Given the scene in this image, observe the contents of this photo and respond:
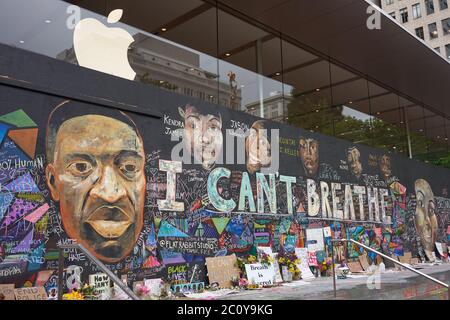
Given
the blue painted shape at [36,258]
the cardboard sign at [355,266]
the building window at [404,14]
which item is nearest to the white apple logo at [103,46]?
the blue painted shape at [36,258]

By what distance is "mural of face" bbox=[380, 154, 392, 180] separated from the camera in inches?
534

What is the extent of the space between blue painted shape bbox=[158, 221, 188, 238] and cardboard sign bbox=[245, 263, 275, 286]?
1.63 meters

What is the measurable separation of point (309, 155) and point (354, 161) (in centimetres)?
225

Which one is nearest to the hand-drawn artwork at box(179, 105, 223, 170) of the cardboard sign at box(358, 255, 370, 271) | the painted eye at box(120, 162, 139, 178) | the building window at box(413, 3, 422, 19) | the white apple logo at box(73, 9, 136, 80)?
the painted eye at box(120, 162, 139, 178)

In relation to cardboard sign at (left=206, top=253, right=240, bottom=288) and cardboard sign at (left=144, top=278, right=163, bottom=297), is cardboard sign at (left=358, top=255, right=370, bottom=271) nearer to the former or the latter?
cardboard sign at (left=206, top=253, right=240, bottom=288)

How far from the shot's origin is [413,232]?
46.6ft

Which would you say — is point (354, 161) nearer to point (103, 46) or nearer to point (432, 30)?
point (103, 46)

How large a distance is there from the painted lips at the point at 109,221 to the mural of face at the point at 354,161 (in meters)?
7.48

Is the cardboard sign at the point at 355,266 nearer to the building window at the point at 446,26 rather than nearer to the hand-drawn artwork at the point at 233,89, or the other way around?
the hand-drawn artwork at the point at 233,89

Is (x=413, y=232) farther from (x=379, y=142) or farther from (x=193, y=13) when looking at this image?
(x=193, y=13)

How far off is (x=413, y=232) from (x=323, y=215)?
5.14m

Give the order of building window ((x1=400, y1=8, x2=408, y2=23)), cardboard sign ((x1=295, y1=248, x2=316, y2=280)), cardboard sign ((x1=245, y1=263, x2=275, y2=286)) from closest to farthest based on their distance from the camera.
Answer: cardboard sign ((x1=245, y1=263, x2=275, y2=286)) < cardboard sign ((x1=295, y1=248, x2=316, y2=280)) < building window ((x1=400, y1=8, x2=408, y2=23))

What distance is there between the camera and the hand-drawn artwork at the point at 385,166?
1356cm
